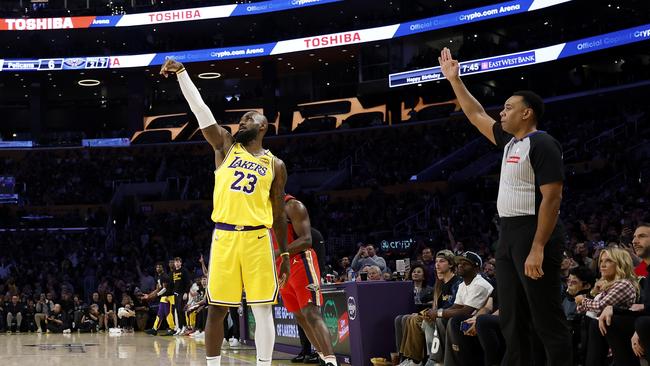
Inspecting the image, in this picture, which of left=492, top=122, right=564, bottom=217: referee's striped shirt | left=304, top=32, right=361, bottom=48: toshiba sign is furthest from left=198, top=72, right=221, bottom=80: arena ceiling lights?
left=492, top=122, right=564, bottom=217: referee's striped shirt

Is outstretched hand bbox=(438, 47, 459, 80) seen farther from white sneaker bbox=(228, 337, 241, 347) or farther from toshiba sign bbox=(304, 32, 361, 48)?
toshiba sign bbox=(304, 32, 361, 48)

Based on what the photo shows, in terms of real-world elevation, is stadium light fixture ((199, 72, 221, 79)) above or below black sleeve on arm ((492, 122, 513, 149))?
above

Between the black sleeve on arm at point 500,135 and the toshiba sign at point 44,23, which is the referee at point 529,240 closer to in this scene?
the black sleeve on arm at point 500,135

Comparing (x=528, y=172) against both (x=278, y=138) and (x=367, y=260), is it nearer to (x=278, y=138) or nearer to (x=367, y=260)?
(x=367, y=260)

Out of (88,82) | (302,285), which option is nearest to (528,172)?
(302,285)

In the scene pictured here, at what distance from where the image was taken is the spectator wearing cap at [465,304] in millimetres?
7906

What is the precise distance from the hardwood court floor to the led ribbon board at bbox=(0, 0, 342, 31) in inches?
941

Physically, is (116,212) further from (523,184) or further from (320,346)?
(523,184)

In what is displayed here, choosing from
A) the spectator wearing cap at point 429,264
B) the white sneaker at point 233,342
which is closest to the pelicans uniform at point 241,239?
the spectator wearing cap at point 429,264

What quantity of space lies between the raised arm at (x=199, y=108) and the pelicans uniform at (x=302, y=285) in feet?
6.62

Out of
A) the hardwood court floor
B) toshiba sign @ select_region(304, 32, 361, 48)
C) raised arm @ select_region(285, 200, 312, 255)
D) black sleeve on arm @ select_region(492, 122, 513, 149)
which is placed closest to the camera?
black sleeve on arm @ select_region(492, 122, 513, 149)

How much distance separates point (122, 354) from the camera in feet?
40.5

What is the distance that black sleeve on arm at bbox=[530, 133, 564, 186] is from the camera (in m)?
4.55

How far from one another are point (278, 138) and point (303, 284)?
1189 inches
